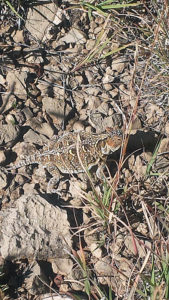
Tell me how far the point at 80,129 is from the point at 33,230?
53.3 inches

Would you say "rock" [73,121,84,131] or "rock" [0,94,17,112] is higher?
"rock" [0,94,17,112]

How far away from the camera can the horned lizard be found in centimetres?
512

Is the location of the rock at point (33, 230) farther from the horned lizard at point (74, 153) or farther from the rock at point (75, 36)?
the rock at point (75, 36)

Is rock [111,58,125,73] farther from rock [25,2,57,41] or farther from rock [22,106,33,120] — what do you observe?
rock [22,106,33,120]

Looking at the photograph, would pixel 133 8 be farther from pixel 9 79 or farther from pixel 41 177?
pixel 41 177

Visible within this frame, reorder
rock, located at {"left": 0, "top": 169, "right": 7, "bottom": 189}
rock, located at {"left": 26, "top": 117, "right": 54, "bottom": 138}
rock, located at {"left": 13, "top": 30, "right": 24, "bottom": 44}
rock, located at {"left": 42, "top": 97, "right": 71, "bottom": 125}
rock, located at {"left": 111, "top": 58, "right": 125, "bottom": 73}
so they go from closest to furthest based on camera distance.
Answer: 1. rock, located at {"left": 0, "top": 169, "right": 7, "bottom": 189}
2. rock, located at {"left": 26, "top": 117, "right": 54, "bottom": 138}
3. rock, located at {"left": 42, "top": 97, "right": 71, "bottom": 125}
4. rock, located at {"left": 13, "top": 30, "right": 24, "bottom": 44}
5. rock, located at {"left": 111, "top": 58, "right": 125, "bottom": 73}

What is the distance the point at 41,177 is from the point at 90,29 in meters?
1.99

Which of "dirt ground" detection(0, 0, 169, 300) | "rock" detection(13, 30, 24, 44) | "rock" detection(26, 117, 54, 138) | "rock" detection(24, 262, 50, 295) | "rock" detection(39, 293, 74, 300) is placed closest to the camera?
"rock" detection(39, 293, 74, 300)

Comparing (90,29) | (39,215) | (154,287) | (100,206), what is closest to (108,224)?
(100,206)

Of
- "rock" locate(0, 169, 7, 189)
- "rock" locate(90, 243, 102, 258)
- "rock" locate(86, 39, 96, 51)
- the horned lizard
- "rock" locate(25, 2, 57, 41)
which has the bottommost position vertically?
"rock" locate(90, 243, 102, 258)

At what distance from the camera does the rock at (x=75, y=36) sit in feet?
19.4

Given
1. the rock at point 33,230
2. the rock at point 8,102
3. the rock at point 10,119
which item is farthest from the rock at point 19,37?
the rock at point 33,230

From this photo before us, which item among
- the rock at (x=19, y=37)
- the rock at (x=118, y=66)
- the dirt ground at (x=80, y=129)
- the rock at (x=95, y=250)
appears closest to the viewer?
the dirt ground at (x=80, y=129)

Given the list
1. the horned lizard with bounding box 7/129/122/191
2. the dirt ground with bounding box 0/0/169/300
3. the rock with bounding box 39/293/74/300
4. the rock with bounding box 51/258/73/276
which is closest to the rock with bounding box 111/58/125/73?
the dirt ground with bounding box 0/0/169/300
